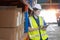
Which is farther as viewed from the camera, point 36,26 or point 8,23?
point 36,26

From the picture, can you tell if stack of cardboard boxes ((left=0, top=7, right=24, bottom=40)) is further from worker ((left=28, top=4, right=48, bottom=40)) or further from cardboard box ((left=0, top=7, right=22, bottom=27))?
worker ((left=28, top=4, right=48, bottom=40))

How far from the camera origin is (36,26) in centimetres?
330

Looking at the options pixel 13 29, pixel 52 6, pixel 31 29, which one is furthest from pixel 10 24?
pixel 52 6

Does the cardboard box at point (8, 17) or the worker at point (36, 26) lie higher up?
the cardboard box at point (8, 17)

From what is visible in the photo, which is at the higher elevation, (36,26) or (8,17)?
(8,17)

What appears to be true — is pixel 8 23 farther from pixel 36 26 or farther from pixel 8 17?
pixel 36 26

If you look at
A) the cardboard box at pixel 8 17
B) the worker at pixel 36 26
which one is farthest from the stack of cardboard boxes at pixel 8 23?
the worker at pixel 36 26

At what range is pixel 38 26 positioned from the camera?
333 cm

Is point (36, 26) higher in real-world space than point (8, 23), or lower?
lower

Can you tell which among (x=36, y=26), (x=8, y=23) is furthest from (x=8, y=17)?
(x=36, y=26)

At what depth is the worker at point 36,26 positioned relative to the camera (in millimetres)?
3135

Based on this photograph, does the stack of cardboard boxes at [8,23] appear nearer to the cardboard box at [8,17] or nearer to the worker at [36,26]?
the cardboard box at [8,17]

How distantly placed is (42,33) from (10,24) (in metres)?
2.29

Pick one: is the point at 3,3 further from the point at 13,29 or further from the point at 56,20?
the point at 56,20
